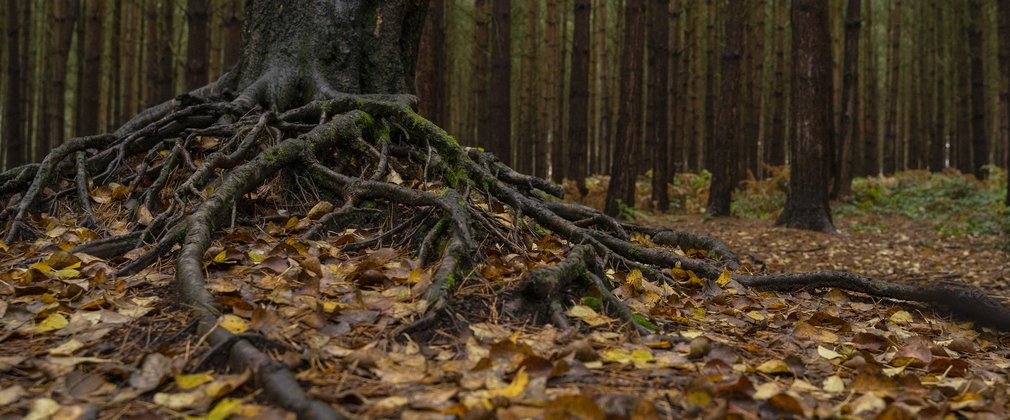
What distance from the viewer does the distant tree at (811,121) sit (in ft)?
26.5

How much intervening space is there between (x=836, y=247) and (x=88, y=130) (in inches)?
537

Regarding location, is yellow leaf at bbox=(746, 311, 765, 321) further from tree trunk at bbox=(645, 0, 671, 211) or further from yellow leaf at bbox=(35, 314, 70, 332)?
tree trunk at bbox=(645, 0, 671, 211)

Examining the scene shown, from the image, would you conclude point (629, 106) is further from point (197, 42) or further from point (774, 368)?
point (774, 368)

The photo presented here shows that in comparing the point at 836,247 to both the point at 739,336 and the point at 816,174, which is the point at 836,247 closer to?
the point at 816,174

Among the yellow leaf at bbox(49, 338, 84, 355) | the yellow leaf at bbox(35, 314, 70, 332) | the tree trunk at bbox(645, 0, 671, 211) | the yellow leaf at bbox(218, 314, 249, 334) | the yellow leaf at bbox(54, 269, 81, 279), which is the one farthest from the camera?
the tree trunk at bbox(645, 0, 671, 211)

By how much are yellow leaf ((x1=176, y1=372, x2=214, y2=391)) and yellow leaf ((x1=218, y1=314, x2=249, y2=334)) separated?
23 centimetres

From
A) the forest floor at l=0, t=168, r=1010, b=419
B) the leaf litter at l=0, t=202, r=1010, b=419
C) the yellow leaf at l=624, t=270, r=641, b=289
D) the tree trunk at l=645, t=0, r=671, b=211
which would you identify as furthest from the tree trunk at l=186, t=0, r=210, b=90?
the yellow leaf at l=624, t=270, r=641, b=289

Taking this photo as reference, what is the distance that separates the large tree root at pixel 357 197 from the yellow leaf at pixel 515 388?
0.50 m

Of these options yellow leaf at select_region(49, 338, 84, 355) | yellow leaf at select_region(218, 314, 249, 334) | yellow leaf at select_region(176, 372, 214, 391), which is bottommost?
yellow leaf at select_region(176, 372, 214, 391)

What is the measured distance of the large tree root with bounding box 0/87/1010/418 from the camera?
8.43ft

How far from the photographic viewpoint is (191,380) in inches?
63.9

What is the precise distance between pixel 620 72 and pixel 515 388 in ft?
39.4

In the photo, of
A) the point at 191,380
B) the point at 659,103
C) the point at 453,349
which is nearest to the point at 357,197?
the point at 453,349

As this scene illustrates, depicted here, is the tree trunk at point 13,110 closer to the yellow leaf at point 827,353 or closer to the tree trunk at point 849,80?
the yellow leaf at point 827,353
